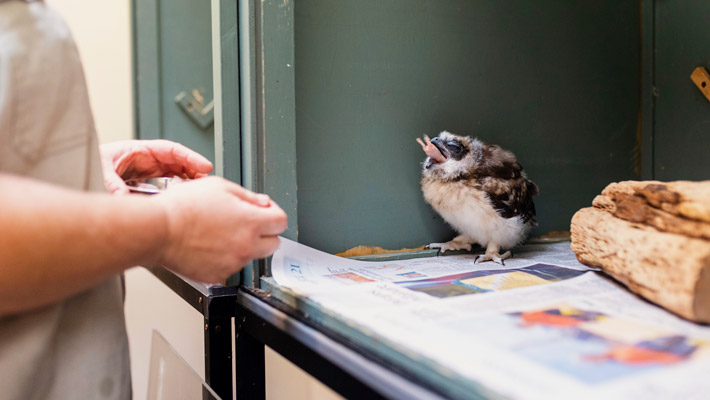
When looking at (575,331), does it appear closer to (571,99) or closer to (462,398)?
(462,398)

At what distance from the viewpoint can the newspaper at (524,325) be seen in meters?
0.49

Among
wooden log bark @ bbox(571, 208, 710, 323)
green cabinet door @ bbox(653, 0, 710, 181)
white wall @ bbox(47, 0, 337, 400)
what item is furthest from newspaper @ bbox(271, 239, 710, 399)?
white wall @ bbox(47, 0, 337, 400)

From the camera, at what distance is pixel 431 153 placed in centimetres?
→ 126

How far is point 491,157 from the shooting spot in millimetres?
1332

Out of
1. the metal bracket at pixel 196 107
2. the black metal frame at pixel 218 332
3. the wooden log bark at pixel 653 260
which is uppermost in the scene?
the metal bracket at pixel 196 107

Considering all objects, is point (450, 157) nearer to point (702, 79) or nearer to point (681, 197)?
point (681, 197)

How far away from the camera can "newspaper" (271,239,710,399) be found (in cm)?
49

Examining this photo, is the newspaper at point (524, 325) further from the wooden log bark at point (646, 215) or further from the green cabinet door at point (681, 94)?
the green cabinet door at point (681, 94)

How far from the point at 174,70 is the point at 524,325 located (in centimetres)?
175

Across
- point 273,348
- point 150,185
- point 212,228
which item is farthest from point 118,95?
point 212,228

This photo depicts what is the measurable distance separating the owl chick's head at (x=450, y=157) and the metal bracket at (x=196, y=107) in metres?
1.03

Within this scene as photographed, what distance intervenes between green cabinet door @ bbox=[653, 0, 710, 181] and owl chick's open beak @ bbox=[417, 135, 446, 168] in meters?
0.84

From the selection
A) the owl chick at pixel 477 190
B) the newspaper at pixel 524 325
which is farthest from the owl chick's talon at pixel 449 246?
the newspaper at pixel 524 325

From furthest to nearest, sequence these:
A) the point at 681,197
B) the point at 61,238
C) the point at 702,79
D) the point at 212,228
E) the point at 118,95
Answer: the point at 118,95 → the point at 702,79 → the point at 681,197 → the point at 212,228 → the point at 61,238
